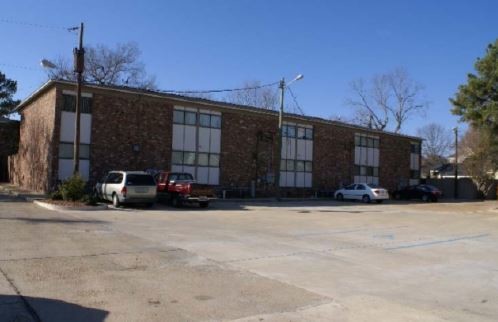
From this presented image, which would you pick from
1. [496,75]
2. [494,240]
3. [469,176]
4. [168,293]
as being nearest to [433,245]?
[494,240]

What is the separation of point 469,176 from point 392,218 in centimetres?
3490

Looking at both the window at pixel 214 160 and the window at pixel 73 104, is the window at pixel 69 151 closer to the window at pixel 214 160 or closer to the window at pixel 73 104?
the window at pixel 73 104

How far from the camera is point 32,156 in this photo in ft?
113

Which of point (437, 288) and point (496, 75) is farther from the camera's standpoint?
point (496, 75)

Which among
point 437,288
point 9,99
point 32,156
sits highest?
point 9,99

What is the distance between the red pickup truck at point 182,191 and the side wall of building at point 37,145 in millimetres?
6559

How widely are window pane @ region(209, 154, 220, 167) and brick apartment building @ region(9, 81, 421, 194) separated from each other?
0.07m

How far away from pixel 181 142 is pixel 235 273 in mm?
25361

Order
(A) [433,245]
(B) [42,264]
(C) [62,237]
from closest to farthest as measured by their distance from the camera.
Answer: (B) [42,264] < (C) [62,237] < (A) [433,245]

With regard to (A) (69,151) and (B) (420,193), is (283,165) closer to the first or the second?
(B) (420,193)

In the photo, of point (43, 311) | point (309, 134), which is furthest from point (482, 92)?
point (43, 311)

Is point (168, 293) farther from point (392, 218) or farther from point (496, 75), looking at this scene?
point (496, 75)

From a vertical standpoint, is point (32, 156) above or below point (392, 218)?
above

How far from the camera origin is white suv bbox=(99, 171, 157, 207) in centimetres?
2398
